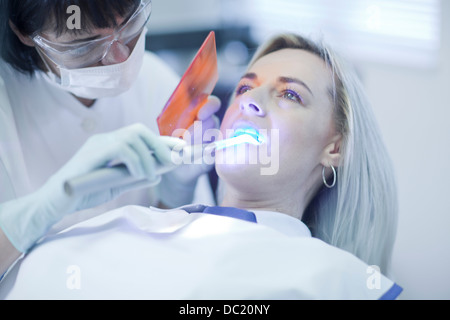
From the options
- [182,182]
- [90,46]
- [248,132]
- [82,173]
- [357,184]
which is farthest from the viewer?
[182,182]

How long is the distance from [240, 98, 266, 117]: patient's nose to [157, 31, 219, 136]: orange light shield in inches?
6.1

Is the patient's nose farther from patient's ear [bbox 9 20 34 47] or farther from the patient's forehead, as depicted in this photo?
patient's ear [bbox 9 20 34 47]

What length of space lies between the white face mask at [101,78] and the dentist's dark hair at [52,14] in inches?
4.4

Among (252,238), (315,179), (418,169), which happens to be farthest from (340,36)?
(252,238)

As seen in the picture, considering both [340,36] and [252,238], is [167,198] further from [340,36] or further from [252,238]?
[340,36]

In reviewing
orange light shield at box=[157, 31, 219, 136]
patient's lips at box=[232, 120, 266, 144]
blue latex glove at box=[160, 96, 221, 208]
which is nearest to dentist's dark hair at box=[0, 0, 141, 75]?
orange light shield at box=[157, 31, 219, 136]

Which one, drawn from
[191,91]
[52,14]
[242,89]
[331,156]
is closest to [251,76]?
[242,89]

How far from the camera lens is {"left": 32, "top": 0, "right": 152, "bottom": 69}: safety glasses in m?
1.01

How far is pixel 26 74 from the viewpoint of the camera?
1.18 metres

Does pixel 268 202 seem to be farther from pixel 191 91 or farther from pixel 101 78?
pixel 101 78

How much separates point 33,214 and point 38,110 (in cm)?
41

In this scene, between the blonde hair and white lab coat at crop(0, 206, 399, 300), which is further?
the blonde hair

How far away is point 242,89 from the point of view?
4.10ft

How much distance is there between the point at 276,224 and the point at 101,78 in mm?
516
